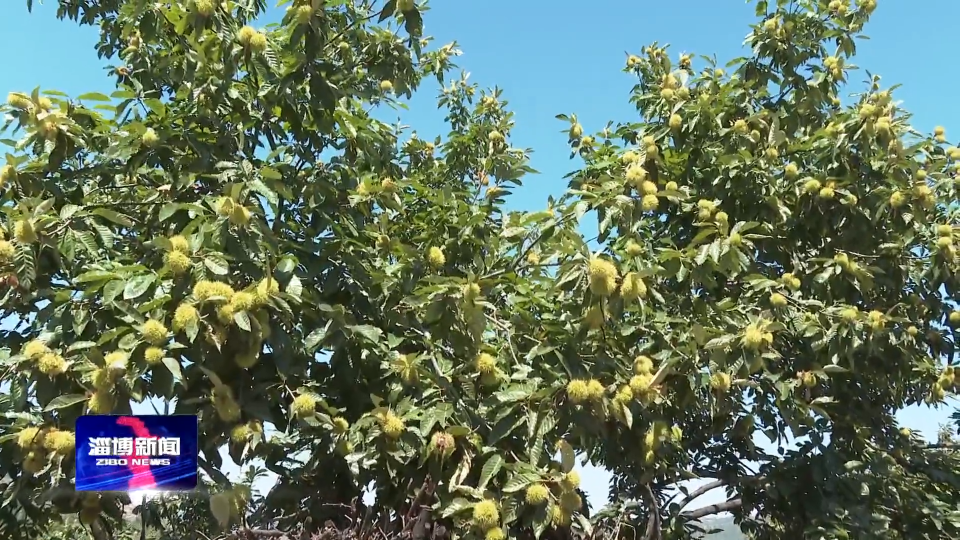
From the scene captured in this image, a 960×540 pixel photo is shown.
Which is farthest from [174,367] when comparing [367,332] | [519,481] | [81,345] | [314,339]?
[519,481]

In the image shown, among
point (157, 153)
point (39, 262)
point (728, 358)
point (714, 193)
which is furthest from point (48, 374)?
point (714, 193)

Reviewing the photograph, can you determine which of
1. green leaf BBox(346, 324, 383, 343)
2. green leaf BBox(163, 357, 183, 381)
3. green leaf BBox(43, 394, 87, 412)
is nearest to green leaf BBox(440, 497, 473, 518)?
green leaf BBox(346, 324, 383, 343)

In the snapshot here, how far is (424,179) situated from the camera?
4.20m

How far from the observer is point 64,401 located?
2.08 m

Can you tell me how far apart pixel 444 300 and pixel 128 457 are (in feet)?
3.33

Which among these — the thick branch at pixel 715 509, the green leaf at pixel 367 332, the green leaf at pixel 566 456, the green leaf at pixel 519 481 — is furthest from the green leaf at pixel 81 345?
the thick branch at pixel 715 509

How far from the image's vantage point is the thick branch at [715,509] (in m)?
3.69

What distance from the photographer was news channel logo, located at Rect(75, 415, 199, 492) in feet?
6.75

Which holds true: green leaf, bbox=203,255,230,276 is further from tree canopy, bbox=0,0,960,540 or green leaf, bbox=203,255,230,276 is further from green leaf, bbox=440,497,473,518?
green leaf, bbox=440,497,473,518

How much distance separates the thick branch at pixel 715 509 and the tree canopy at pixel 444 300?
44 mm

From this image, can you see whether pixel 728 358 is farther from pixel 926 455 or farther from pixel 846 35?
pixel 846 35

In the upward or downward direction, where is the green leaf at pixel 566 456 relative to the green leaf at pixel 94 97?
downward

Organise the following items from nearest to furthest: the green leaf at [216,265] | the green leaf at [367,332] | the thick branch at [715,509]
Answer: the green leaf at [216,265], the green leaf at [367,332], the thick branch at [715,509]

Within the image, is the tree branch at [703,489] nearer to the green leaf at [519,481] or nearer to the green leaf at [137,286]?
the green leaf at [519,481]
